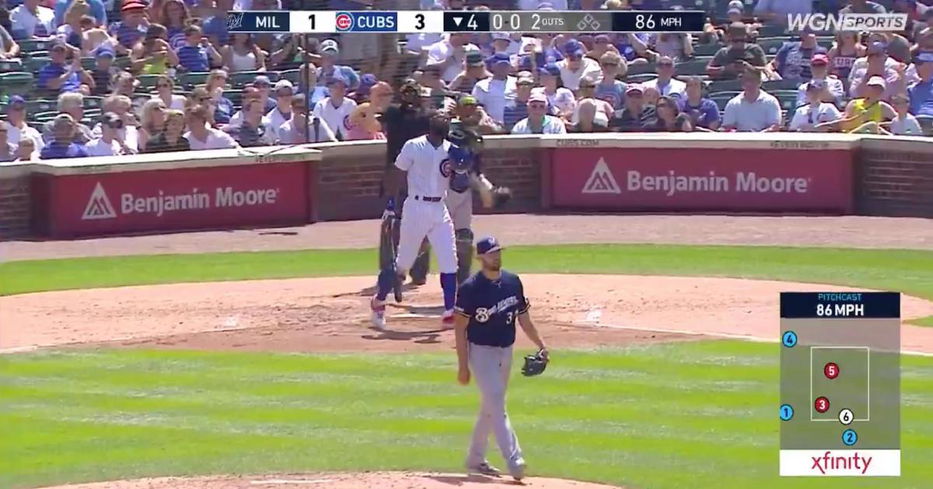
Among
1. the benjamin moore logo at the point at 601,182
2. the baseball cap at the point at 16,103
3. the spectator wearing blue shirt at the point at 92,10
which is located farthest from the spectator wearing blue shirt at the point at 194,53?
the benjamin moore logo at the point at 601,182

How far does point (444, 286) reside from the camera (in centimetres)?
1493

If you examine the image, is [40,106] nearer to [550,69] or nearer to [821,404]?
[550,69]

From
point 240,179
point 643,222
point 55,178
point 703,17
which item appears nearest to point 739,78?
point 703,17

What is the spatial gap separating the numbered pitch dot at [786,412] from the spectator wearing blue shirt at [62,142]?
1061 cm

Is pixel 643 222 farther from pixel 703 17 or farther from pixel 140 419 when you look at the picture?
pixel 140 419

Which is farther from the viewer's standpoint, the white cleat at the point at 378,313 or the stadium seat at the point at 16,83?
the stadium seat at the point at 16,83

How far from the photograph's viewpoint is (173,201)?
20672 mm

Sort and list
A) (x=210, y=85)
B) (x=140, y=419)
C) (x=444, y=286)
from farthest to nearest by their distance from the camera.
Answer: (x=210, y=85) < (x=444, y=286) < (x=140, y=419)

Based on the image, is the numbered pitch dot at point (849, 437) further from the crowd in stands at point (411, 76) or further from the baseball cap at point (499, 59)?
the baseball cap at point (499, 59)

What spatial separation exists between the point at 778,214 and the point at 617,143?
82.4 inches

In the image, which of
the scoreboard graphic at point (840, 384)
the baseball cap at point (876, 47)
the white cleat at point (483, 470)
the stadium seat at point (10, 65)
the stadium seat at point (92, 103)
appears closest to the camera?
the white cleat at point (483, 470)

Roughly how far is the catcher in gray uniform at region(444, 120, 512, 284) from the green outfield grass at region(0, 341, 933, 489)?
63.1 inches

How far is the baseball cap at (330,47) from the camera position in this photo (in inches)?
905

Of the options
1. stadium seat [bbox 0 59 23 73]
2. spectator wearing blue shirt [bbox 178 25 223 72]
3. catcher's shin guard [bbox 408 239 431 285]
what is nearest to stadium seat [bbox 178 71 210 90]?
spectator wearing blue shirt [bbox 178 25 223 72]
